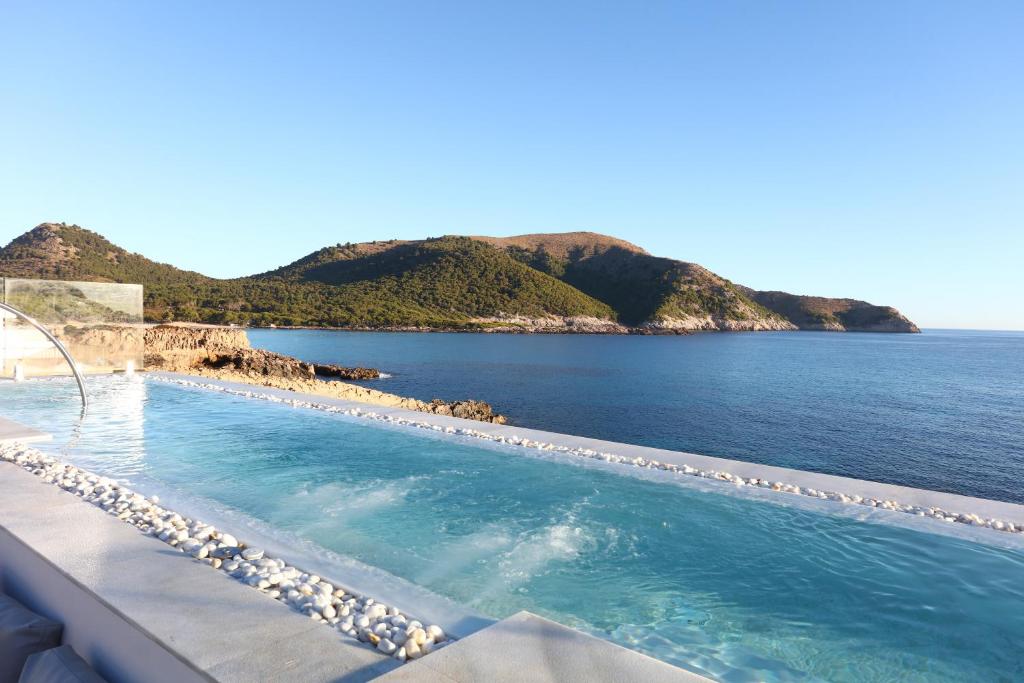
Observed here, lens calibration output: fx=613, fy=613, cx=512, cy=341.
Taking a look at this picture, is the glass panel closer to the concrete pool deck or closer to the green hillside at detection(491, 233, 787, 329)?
the concrete pool deck

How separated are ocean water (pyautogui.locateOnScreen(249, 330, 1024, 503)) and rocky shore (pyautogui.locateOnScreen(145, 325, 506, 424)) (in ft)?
13.5

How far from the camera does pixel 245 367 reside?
25.8 meters

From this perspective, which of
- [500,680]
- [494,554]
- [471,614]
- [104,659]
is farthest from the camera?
[494,554]

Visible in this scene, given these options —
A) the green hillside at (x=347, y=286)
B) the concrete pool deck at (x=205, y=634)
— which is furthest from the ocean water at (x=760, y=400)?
the concrete pool deck at (x=205, y=634)

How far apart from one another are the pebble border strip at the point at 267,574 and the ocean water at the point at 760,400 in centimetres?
1721

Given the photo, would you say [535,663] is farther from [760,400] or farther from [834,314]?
[834,314]

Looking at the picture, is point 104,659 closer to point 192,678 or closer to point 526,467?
point 192,678

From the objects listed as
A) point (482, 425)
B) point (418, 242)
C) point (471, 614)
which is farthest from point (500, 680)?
point (418, 242)

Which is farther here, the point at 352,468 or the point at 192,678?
the point at 352,468

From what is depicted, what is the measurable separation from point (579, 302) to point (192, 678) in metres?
101

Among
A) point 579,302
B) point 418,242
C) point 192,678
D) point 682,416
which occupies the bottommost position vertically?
point 682,416

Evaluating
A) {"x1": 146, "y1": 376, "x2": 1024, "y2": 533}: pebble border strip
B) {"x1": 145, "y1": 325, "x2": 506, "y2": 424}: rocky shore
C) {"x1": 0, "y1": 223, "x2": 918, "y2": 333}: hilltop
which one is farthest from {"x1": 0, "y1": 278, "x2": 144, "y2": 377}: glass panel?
{"x1": 0, "y1": 223, "x2": 918, "y2": 333}: hilltop

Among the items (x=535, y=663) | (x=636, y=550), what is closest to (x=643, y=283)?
(x=636, y=550)

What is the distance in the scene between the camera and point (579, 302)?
338 ft
